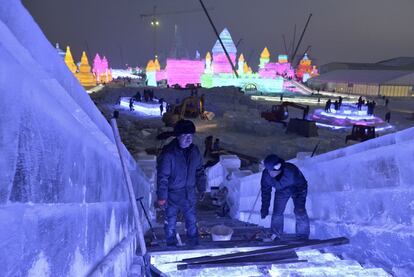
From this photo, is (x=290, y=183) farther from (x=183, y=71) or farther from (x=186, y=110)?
(x=183, y=71)

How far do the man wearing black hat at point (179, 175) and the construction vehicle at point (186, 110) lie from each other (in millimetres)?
20513

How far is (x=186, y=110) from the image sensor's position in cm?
2822

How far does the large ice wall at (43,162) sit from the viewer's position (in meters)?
1.25

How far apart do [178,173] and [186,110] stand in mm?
24466

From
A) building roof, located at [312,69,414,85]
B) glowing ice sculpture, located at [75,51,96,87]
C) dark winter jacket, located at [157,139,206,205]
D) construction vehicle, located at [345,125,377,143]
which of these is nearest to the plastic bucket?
dark winter jacket, located at [157,139,206,205]

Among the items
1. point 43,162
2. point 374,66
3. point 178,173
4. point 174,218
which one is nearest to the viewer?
point 43,162

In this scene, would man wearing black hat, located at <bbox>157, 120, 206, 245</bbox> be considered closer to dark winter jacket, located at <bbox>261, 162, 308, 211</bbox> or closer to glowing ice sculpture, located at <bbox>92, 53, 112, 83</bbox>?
dark winter jacket, located at <bbox>261, 162, 308, 211</bbox>

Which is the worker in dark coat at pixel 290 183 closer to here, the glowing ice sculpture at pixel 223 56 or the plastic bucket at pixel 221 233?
the plastic bucket at pixel 221 233

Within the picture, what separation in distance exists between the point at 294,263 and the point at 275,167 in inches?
54.2

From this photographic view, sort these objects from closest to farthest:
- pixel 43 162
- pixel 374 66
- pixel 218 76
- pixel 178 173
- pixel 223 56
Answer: pixel 43 162 < pixel 178 173 < pixel 218 76 < pixel 223 56 < pixel 374 66

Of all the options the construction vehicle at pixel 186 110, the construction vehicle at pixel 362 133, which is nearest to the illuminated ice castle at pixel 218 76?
the construction vehicle at pixel 186 110

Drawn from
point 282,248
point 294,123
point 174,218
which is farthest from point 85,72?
point 282,248

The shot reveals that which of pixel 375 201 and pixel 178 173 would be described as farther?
pixel 178 173

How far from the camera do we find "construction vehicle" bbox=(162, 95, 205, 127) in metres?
24.9
